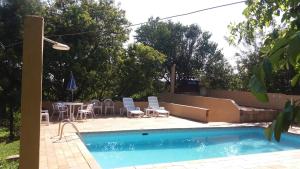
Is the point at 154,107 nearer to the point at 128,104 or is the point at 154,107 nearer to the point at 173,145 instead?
the point at 128,104

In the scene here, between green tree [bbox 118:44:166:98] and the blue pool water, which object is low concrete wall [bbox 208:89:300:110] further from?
green tree [bbox 118:44:166:98]

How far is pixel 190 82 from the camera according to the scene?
82.6 feet

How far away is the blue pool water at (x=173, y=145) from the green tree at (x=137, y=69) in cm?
653

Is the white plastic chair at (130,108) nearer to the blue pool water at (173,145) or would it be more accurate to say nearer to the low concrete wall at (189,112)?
the low concrete wall at (189,112)

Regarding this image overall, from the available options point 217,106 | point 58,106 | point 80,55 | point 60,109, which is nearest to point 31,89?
point 58,106

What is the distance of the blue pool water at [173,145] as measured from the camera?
9555 mm

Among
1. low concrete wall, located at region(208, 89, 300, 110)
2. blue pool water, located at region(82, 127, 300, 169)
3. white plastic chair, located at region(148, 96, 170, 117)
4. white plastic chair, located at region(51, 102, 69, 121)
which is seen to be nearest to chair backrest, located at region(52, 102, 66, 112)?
white plastic chair, located at region(51, 102, 69, 121)

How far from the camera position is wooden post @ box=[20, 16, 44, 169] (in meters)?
4.62

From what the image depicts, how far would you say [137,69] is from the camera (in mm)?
17969

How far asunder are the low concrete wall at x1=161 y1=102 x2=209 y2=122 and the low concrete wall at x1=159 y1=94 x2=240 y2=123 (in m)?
0.72

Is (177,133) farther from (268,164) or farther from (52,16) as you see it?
(52,16)

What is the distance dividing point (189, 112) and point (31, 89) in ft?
38.0

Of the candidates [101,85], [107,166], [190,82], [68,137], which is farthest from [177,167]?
[190,82]

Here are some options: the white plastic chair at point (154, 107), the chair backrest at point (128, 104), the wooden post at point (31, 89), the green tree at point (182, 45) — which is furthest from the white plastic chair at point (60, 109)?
the green tree at point (182, 45)
